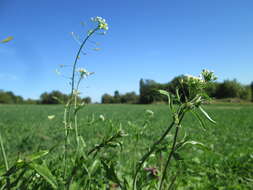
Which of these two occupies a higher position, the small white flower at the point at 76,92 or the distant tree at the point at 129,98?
the distant tree at the point at 129,98

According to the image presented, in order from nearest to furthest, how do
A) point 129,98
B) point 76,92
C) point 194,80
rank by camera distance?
point 194,80
point 76,92
point 129,98

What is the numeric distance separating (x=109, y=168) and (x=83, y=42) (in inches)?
24.9

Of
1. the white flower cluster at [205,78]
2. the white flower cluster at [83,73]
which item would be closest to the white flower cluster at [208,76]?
the white flower cluster at [205,78]

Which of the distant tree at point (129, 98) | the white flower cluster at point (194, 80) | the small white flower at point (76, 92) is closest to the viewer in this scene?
the white flower cluster at point (194, 80)

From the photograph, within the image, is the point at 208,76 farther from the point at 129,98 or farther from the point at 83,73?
the point at 129,98

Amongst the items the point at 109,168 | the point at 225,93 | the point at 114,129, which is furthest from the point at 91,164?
the point at 225,93

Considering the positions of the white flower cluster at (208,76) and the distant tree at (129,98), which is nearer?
the white flower cluster at (208,76)

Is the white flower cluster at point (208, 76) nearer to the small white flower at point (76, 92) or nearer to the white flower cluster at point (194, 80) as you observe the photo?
the white flower cluster at point (194, 80)

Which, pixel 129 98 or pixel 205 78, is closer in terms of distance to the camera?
pixel 205 78

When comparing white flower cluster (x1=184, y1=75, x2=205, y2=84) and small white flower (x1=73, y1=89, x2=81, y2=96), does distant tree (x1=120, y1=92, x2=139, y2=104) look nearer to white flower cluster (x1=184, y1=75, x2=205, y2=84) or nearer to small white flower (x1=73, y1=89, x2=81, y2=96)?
small white flower (x1=73, y1=89, x2=81, y2=96)

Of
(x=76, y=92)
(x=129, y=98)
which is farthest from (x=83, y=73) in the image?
(x=129, y=98)

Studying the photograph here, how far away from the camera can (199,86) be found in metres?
0.71

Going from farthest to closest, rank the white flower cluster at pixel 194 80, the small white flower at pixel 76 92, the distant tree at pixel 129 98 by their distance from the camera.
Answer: the distant tree at pixel 129 98 → the small white flower at pixel 76 92 → the white flower cluster at pixel 194 80

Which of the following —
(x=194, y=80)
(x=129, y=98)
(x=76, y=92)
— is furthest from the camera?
(x=129, y=98)
